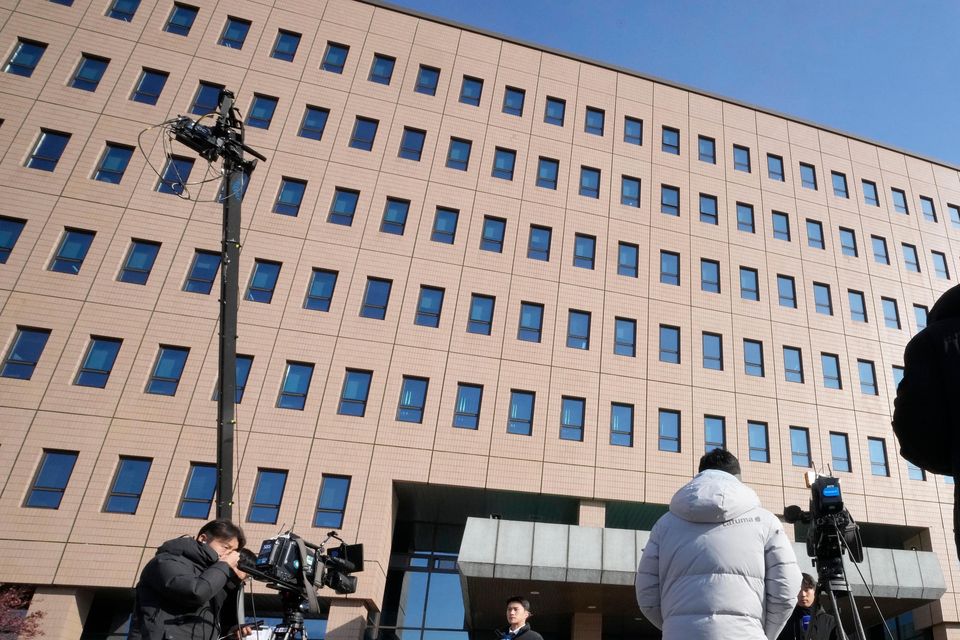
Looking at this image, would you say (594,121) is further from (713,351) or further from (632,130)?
(713,351)

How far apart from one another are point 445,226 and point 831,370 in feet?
49.1

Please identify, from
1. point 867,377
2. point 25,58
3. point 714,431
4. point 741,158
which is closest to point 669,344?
point 714,431

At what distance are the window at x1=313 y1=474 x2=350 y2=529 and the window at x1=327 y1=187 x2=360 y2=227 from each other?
840 cm

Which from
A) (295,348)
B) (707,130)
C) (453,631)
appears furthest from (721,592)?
(707,130)

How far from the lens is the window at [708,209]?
26.3 meters

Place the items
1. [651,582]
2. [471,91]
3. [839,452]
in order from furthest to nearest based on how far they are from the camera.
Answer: [471,91] → [839,452] → [651,582]

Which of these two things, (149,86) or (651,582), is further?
(149,86)

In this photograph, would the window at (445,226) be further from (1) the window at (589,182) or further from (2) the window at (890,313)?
(2) the window at (890,313)

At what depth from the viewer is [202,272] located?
68.2 feet

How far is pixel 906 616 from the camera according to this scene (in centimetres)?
2289

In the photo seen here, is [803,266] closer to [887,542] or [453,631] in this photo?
[887,542]

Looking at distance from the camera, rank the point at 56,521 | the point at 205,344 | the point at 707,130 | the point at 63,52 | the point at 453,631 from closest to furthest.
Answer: the point at 56,521, the point at 205,344, the point at 453,631, the point at 63,52, the point at 707,130

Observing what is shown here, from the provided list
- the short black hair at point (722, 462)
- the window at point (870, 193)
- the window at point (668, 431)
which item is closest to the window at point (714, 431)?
the window at point (668, 431)

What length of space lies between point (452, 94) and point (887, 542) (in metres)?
22.8
